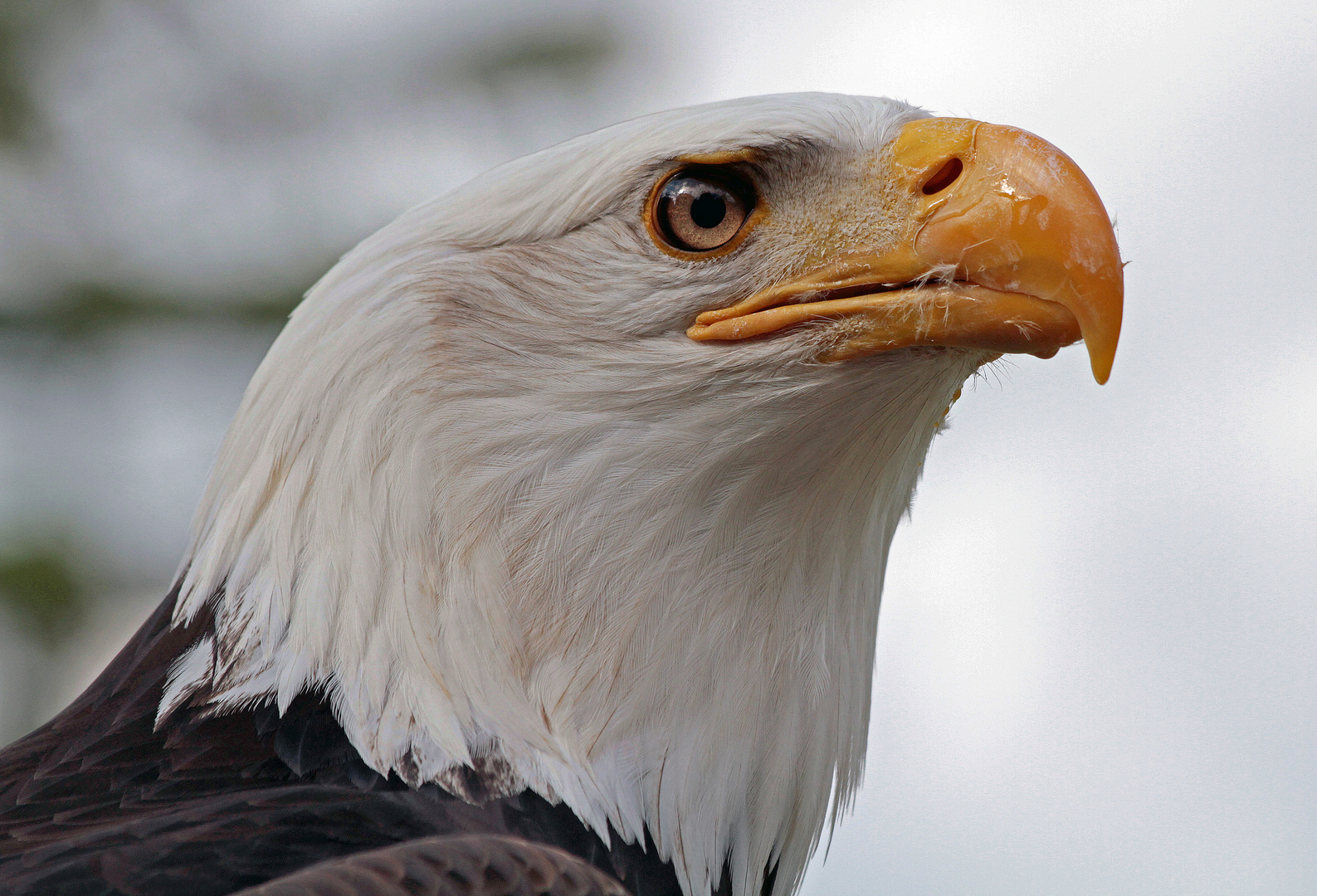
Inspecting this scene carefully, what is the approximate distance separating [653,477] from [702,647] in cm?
32

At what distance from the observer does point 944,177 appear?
2113mm

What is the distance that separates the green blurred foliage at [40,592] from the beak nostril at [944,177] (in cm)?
792

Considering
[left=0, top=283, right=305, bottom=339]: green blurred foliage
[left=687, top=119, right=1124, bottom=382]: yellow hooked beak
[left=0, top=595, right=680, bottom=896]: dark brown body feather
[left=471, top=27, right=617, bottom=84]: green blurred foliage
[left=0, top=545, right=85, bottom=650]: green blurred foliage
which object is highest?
[left=471, top=27, right=617, bottom=84]: green blurred foliage

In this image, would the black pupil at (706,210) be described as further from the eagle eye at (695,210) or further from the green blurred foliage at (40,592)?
the green blurred foliage at (40,592)

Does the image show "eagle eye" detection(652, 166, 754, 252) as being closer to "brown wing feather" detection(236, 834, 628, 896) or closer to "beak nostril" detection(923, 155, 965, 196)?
"beak nostril" detection(923, 155, 965, 196)

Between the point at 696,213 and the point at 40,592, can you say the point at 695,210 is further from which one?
the point at 40,592

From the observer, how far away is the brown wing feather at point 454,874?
1635mm

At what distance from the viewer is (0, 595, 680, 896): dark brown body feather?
1679mm

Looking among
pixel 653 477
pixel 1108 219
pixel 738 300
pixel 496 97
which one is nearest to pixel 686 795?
pixel 653 477

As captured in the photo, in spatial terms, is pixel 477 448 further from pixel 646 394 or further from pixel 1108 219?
pixel 1108 219

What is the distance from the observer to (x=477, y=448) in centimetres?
212

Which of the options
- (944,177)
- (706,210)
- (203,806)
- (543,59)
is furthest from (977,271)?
(543,59)

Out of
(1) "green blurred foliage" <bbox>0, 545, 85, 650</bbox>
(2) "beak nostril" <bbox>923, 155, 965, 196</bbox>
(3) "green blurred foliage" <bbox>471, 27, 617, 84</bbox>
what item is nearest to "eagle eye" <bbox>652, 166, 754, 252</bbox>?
(2) "beak nostril" <bbox>923, 155, 965, 196</bbox>

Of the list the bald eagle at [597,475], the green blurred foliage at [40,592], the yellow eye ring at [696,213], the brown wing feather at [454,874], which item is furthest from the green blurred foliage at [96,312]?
the brown wing feather at [454,874]
